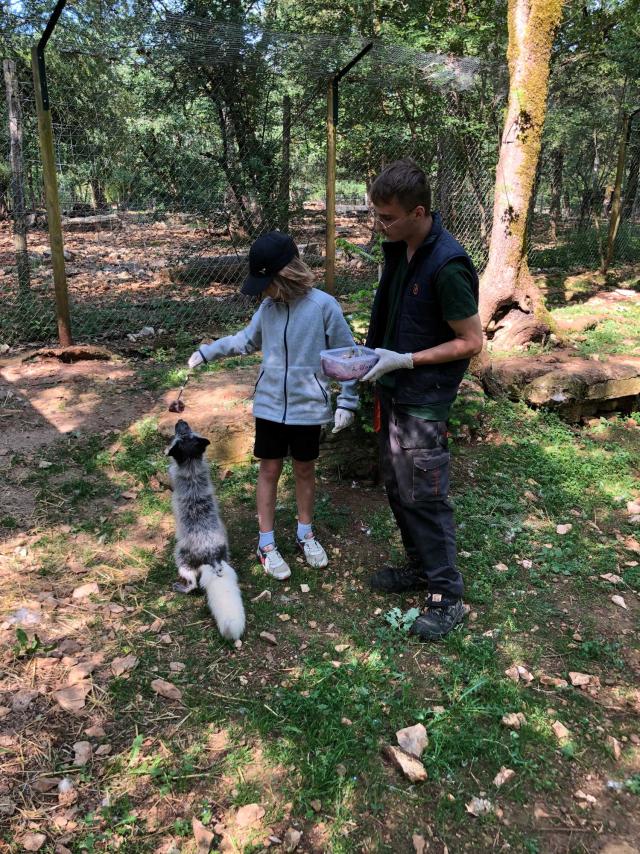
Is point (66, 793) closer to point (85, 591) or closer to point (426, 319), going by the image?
point (85, 591)

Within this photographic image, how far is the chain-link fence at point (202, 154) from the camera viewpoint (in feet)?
18.8

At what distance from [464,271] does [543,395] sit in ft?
12.0

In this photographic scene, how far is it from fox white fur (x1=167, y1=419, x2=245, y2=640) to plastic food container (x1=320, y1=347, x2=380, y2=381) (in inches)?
36.7

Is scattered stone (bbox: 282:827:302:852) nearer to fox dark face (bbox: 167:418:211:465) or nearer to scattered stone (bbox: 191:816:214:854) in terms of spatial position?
scattered stone (bbox: 191:816:214:854)

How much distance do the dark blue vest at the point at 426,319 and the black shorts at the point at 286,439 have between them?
58cm

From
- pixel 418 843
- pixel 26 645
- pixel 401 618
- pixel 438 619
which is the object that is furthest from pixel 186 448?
pixel 418 843

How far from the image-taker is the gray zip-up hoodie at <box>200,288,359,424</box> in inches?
117

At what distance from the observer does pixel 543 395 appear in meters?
5.71

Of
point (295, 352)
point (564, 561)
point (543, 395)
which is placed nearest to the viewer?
point (295, 352)

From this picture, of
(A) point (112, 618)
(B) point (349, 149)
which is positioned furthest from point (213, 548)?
(B) point (349, 149)

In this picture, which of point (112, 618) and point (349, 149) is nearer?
point (112, 618)

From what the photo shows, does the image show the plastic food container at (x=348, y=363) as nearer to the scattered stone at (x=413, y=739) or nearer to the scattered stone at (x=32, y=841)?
the scattered stone at (x=413, y=739)

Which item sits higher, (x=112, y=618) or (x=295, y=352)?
(x=295, y=352)

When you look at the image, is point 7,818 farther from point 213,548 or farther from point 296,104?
point 296,104
